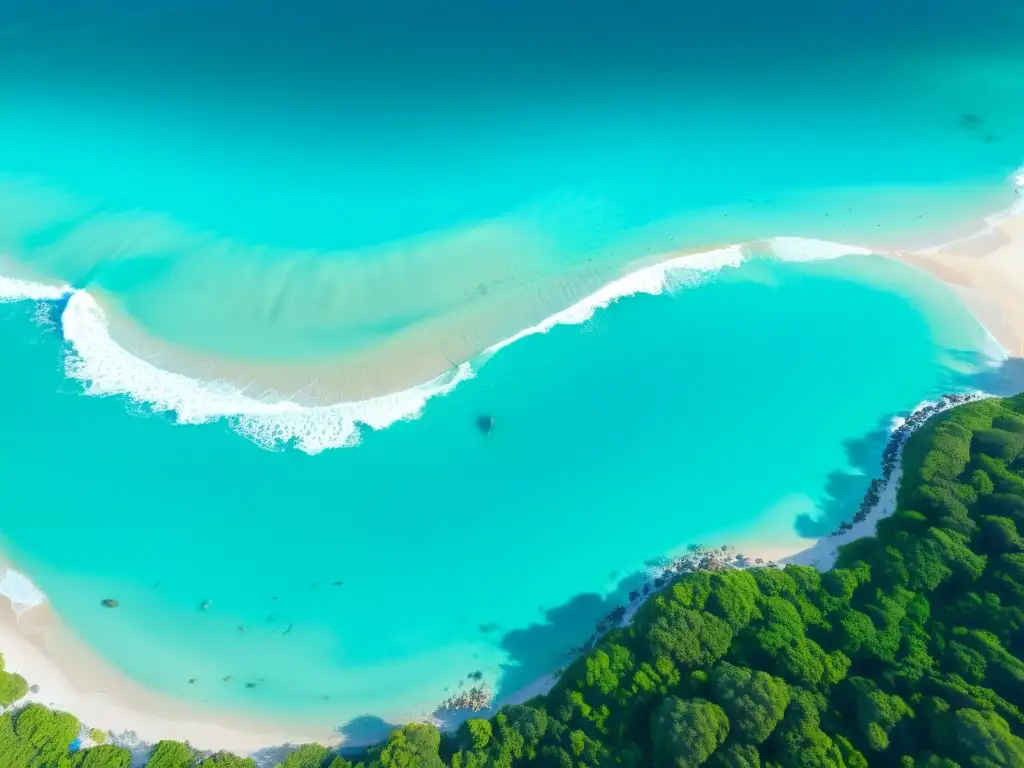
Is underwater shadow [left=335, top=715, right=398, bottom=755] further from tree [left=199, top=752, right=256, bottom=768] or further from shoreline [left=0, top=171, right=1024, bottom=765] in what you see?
tree [left=199, top=752, right=256, bottom=768]

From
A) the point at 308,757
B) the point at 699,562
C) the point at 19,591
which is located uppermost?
the point at 19,591

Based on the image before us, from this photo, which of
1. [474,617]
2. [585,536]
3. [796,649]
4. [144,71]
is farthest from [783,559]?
[144,71]

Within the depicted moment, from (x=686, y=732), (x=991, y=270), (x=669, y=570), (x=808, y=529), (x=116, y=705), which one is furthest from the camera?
(x=991, y=270)

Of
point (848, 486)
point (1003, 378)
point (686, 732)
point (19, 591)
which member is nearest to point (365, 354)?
point (19, 591)

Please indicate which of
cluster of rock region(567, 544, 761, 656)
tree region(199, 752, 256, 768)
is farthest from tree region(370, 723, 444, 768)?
cluster of rock region(567, 544, 761, 656)

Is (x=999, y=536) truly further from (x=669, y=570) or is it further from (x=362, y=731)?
(x=362, y=731)
